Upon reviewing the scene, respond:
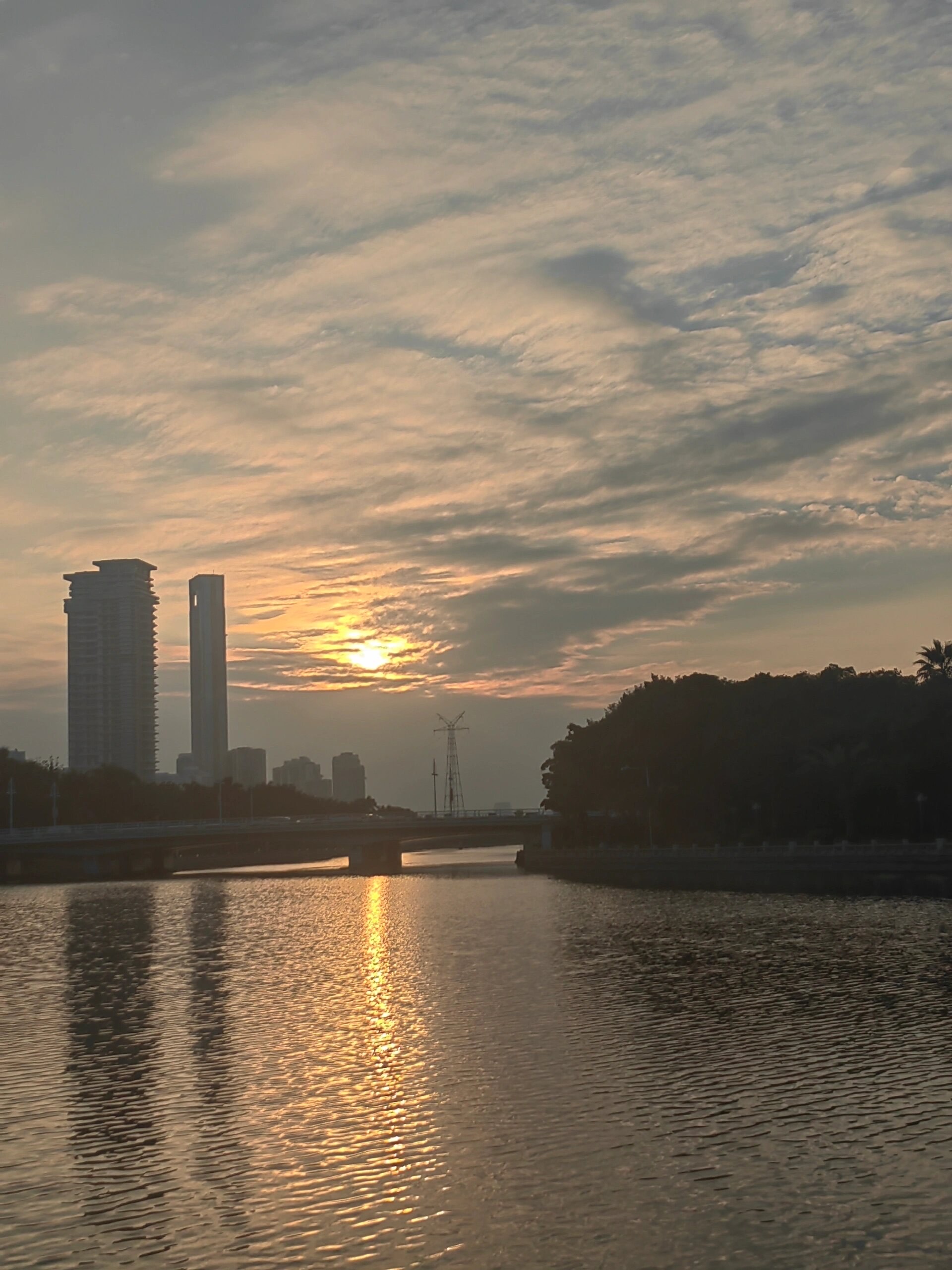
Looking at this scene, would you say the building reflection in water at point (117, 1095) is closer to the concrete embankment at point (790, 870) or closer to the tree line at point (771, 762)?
the concrete embankment at point (790, 870)

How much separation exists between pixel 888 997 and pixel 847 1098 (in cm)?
1284

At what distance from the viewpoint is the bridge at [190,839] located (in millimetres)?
132125

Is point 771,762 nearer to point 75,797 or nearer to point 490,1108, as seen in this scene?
point 490,1108

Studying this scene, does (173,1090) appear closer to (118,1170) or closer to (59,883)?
(118,1170)

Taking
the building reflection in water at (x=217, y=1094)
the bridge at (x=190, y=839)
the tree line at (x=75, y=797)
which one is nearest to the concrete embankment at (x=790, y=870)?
the bridge at (x=190, y=839)

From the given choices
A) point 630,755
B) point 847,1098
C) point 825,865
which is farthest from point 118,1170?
point 630,755

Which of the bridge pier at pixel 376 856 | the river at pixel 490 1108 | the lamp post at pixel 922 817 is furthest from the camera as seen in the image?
the bridge pier at pixel 376 856

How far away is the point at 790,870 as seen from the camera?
97.6 meters

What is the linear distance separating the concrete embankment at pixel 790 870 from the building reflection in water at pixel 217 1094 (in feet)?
141

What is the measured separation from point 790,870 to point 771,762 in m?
11.1

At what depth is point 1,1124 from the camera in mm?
25000

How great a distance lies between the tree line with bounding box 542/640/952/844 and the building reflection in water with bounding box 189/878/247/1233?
192ft

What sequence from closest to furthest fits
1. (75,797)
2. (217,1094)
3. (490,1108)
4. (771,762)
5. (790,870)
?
(490,1108) → (217,1094) → (790,870) → (771,762) → (75,797)

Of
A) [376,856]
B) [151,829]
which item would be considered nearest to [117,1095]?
[151,829]
